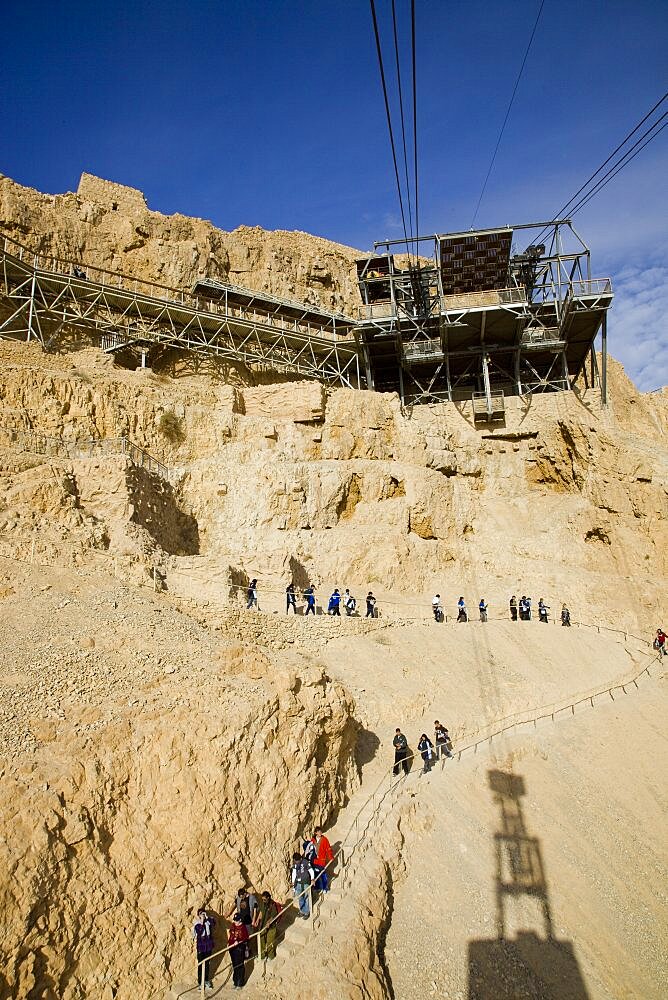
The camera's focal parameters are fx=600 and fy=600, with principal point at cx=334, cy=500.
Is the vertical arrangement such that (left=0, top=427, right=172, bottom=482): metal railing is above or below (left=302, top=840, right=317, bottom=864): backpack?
above

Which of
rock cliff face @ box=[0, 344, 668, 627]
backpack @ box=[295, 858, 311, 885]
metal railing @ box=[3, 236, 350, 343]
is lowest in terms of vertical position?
backpack @ box=[295, 858, 311, 885]

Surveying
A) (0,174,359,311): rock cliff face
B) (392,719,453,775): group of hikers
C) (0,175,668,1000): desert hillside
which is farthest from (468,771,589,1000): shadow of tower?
(0,174,359,311): rock cliff face

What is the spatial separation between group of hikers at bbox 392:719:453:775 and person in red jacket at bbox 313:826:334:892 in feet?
11.0

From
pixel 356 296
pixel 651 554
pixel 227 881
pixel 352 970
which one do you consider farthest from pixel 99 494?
pixel 356 296

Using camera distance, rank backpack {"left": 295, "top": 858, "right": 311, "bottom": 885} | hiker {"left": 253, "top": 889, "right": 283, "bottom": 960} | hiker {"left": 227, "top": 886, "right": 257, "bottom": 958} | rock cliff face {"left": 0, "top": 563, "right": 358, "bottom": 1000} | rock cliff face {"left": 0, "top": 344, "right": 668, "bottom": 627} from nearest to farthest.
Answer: rock cliff face {"left": 0, "top": 563, "right": 358, "bottom": 1000} → hiker {"left": 227, "top": 886, "right": 257, "bottom": 958} → hiker {"left": 253, "top": 889, "right": 283, "bottom": 960} → backpack {"left": 295, "top": 858, "right": 311, "bottom": 885} → rock cliff face {"left": 0, "top": 344, "right": 668, "bottom": 627}

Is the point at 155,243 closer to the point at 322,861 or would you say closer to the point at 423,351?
the point at 423,351

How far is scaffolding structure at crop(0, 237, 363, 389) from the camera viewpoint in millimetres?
25656

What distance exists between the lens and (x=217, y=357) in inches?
1205

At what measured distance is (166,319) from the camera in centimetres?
2991

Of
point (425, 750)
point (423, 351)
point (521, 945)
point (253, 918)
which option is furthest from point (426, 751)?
point (423, 351)

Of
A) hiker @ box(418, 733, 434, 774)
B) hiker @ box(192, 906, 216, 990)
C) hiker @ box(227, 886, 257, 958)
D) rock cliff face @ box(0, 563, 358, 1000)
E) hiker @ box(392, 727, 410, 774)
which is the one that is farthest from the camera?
hiker @ box(418, 733, 434, 774)

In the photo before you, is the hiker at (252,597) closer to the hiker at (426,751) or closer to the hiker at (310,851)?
the hiker at (426,751)

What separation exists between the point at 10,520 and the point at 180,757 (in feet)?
27.5

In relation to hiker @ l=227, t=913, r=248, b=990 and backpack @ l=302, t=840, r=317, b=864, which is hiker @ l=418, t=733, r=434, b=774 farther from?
hiker @ l=227, t=913, r=248, b=990
